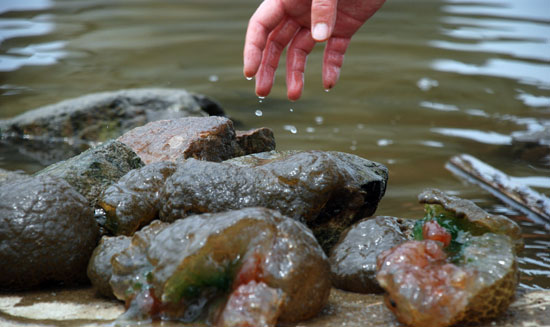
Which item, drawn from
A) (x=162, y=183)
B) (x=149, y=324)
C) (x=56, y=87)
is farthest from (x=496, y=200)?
(x=56, y=87)

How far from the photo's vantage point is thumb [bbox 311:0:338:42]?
315 centimetres

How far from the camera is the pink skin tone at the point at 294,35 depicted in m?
3.81

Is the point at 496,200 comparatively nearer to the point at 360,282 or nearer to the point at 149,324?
the point at 360,282

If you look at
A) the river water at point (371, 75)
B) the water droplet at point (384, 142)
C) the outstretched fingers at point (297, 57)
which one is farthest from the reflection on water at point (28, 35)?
the outstretched fingers at point (297, 57)

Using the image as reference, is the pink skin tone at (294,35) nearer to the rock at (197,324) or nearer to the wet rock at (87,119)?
the rock at (197,324)

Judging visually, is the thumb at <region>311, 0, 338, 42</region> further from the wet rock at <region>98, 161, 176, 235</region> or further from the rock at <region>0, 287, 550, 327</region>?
the rock at <region>0, 287, 550, 327</region>

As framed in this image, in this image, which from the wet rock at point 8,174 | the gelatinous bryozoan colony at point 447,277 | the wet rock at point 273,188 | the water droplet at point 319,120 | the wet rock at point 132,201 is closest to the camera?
the gelatinous bryozoan colony at point 447,277

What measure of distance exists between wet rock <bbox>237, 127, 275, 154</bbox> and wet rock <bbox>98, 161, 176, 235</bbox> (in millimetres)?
833

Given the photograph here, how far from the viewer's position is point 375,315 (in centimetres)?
255

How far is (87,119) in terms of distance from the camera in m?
6.04

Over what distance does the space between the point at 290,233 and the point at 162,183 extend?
0.86 meters

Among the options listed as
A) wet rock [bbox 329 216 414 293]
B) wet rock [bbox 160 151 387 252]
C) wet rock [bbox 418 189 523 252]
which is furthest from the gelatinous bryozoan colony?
wet rock [bbox 160 151 387 252]

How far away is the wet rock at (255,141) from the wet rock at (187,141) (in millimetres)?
58

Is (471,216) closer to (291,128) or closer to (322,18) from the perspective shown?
(322,18)
